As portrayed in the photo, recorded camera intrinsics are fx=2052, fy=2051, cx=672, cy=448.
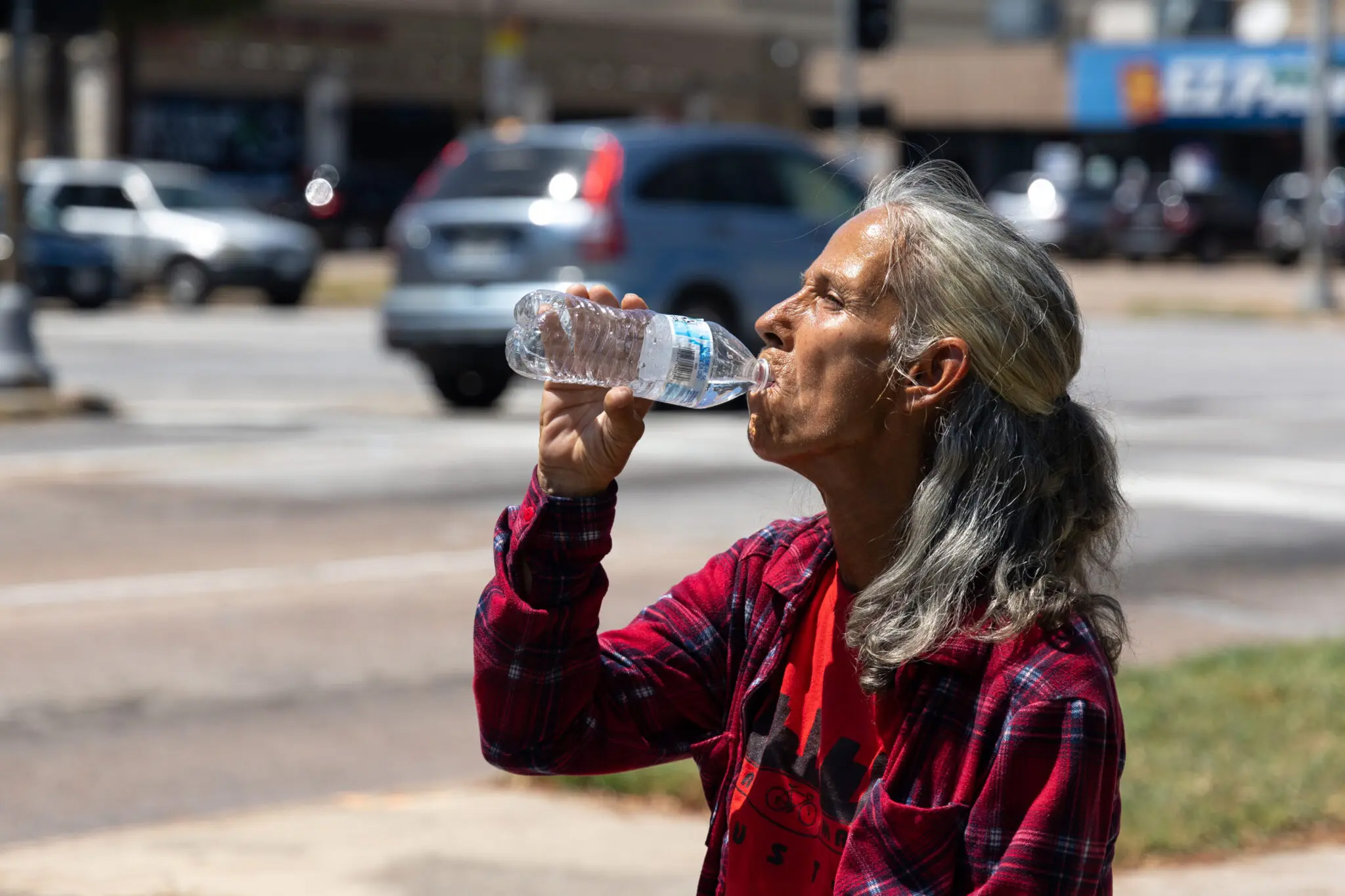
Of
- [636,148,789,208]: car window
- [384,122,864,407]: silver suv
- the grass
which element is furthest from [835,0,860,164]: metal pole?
the grass

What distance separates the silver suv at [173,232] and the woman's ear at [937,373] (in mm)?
26206

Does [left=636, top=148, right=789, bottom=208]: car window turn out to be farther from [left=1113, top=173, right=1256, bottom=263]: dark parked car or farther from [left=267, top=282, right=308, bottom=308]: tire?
[left=1113, top=173, right=1256, bottom=263]: dark parked car

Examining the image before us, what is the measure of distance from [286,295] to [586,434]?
26648 millimetres

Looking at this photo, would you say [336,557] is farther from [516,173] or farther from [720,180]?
[720,180]

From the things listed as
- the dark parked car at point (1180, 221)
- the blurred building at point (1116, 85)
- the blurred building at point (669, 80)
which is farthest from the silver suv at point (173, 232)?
the blurred building at point (1116, 85)

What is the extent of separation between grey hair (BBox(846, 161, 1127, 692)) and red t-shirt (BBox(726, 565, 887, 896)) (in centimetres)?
12

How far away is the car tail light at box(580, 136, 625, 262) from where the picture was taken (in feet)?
45.7

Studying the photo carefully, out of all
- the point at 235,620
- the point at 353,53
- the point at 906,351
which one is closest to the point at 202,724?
the point at 235,620

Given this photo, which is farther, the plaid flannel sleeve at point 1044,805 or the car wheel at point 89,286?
the car wheel at point 89,286

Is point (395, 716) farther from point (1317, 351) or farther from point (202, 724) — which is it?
point (1317, 351)

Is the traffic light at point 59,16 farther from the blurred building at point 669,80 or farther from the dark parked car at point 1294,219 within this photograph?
the blurred building at point 669,80

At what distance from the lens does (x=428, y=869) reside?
477 centimetres

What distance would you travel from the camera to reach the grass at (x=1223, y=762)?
16.5ft

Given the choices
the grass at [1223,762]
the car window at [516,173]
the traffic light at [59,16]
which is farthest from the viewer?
the car window at [516,173]
